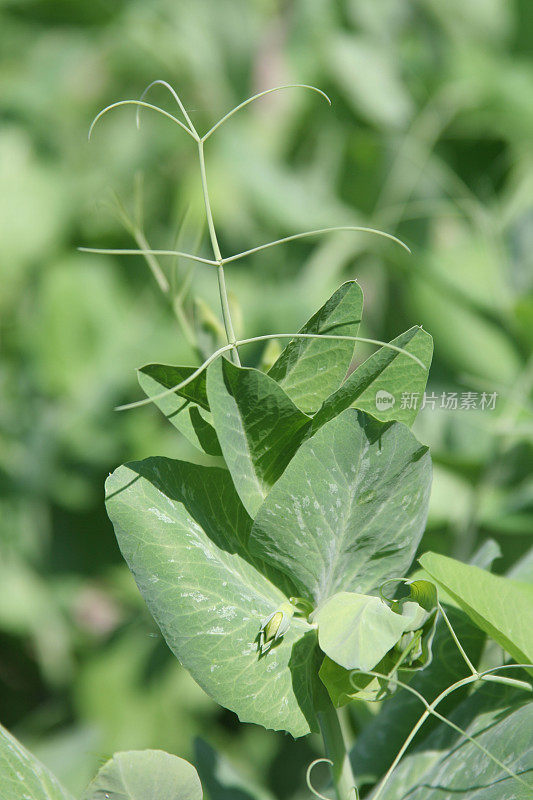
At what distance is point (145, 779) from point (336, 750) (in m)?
0.04

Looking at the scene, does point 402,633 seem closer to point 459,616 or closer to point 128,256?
point 459,616

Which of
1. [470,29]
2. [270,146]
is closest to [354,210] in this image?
[270,146]

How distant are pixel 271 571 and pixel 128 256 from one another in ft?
1.69

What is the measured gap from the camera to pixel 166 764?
0.53 feet

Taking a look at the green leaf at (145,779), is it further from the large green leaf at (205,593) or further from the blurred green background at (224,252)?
the blurred green background at (224,252)

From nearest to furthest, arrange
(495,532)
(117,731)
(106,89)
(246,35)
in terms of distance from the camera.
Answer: (495,532) < (117,731) < (246,35) < (106,89)

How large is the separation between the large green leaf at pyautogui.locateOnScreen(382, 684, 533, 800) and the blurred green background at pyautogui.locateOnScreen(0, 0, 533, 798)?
145mm

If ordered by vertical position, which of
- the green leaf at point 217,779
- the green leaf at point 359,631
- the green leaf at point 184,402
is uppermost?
the green leaf at point 184,402

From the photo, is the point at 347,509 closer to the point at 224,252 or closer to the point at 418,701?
the point at 418,701

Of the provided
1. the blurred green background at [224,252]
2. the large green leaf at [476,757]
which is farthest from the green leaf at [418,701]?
the blurred green background at [224,252]

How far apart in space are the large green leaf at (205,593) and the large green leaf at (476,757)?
0.13ft

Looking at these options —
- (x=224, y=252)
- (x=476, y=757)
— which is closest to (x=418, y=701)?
(x=476, y=757)

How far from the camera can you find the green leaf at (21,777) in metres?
0.16

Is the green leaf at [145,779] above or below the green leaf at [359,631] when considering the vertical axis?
below
